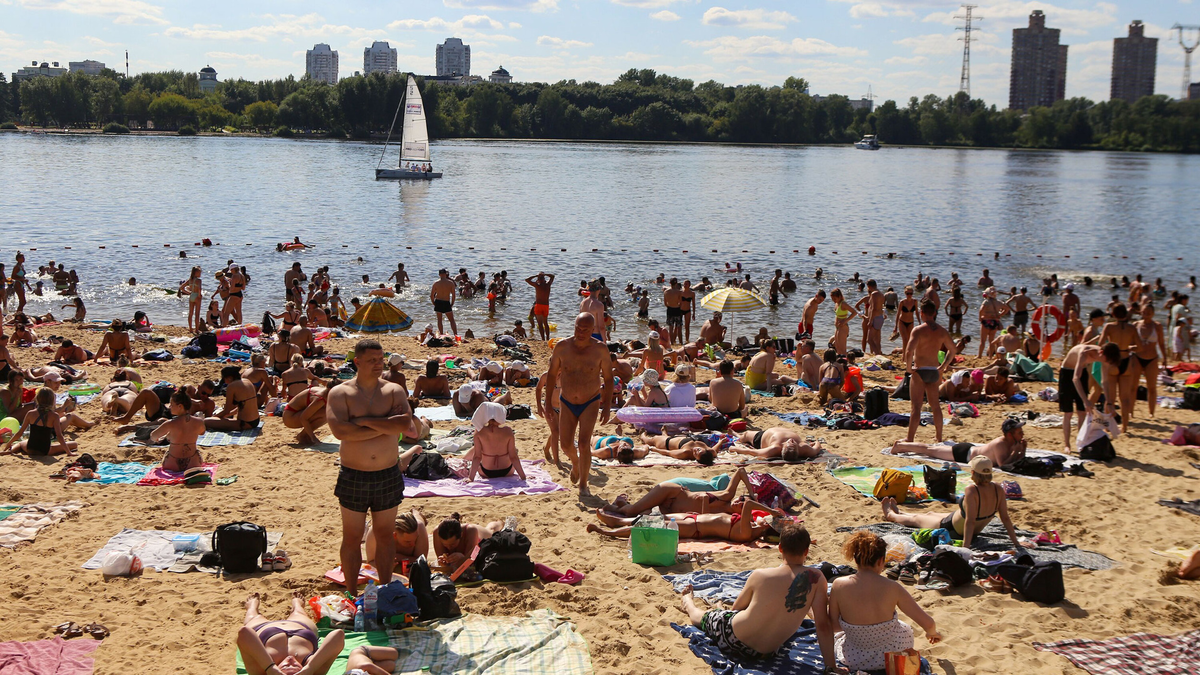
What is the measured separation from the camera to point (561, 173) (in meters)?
73.7

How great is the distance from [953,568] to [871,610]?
1444mm

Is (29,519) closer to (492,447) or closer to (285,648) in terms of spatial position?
(285,648)

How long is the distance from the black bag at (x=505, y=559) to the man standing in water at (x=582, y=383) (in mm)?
1870

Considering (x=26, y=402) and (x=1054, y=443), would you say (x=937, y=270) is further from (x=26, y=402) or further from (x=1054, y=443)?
(x=26, y=402)

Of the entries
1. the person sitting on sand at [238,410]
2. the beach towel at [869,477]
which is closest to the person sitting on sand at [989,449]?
the beach towel at [869,477]

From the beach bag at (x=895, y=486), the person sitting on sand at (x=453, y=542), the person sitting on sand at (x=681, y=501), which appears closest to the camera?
the person sitting on sand at (x=453, y=542)

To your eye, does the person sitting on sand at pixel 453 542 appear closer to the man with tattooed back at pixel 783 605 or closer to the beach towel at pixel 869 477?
the man with tattooed back at pixel 783 605

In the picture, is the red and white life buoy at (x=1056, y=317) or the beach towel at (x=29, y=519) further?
the red and white life buoy at (x=1056, y=317)

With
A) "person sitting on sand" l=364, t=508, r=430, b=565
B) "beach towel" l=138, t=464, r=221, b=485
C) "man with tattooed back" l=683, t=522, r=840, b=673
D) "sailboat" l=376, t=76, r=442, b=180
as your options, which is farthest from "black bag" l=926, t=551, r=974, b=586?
"sailboat" l=376, t=76, r=442, b=180

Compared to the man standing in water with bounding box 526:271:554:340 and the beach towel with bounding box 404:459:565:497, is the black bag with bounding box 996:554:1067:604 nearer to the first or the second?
the beach towel with bounding box 404:459:565:497

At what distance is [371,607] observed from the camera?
17.6 ft

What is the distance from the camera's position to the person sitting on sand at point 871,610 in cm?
503

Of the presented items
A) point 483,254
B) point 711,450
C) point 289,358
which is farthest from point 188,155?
point 711,450

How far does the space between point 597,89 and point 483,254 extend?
372ft
